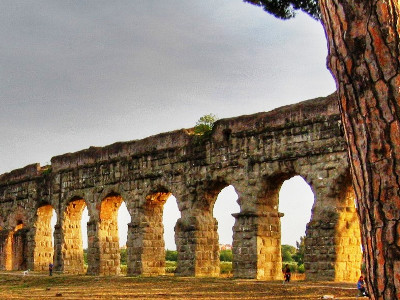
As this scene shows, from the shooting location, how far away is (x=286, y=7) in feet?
35.5

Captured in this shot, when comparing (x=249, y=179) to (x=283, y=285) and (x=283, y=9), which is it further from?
(x=283, y=9)

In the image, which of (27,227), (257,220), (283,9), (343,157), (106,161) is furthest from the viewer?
(27,227)

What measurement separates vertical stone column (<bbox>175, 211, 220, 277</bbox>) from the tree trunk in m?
18.8

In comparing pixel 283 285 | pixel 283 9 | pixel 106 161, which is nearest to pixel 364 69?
pixel 283 9

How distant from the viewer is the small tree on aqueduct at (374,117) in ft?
10.3

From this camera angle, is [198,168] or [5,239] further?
[5,239]

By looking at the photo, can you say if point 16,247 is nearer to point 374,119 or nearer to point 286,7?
point 286,7

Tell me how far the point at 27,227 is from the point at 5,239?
1223 mm

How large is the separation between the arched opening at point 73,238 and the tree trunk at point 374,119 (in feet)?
84.1

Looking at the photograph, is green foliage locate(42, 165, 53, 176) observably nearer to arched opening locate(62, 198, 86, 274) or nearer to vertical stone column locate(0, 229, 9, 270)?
arched opening locate(62, 198, 86, 274)

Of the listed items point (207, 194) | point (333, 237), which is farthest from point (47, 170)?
point (333, 237)

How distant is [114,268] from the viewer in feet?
86.5

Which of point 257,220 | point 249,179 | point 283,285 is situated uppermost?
point 249,179

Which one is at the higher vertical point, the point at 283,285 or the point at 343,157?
the point at 343,157
